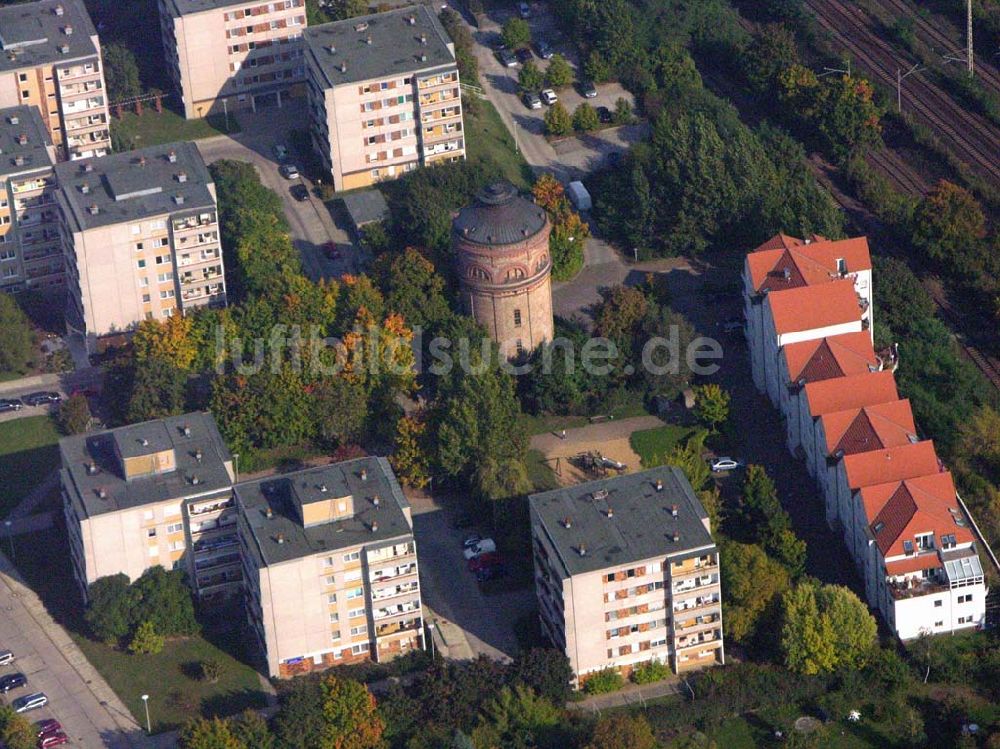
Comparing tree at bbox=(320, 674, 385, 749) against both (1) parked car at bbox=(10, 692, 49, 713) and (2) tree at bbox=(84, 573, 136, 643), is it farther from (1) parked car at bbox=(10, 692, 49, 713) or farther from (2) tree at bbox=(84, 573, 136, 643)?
(1) parked car at bbox=(10, 692, 49, 713)

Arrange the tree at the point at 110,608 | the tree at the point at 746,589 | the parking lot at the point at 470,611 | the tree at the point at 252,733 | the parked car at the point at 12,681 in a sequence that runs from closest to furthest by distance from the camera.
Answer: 1. the tree at the point at 252,733
2. the parked car at the point at 12,681
3. the tree at the point at 746,589
4. the tree at the point at 110,608
5. the parking lot at the point at 470,611

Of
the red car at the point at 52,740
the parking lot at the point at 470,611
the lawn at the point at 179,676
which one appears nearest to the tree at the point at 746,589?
the parking lot at the point at 470,611

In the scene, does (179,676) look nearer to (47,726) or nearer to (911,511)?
(47,726)

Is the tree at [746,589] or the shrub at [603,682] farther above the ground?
the tree at [746,589]

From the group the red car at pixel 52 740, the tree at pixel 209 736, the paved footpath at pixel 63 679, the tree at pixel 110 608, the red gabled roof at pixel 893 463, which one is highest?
the red gabled roof at pixel 893 463

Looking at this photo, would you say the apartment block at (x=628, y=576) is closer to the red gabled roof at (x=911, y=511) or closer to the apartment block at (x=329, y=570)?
the apartment block at (x=329, y=570)

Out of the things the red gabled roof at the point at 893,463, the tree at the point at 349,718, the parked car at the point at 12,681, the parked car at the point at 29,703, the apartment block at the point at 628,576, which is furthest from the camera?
the red gabled roof at the point at 893,463

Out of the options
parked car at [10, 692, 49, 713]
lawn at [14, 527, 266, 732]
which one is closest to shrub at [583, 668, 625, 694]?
lawn at [14, 527, 266, 732]
